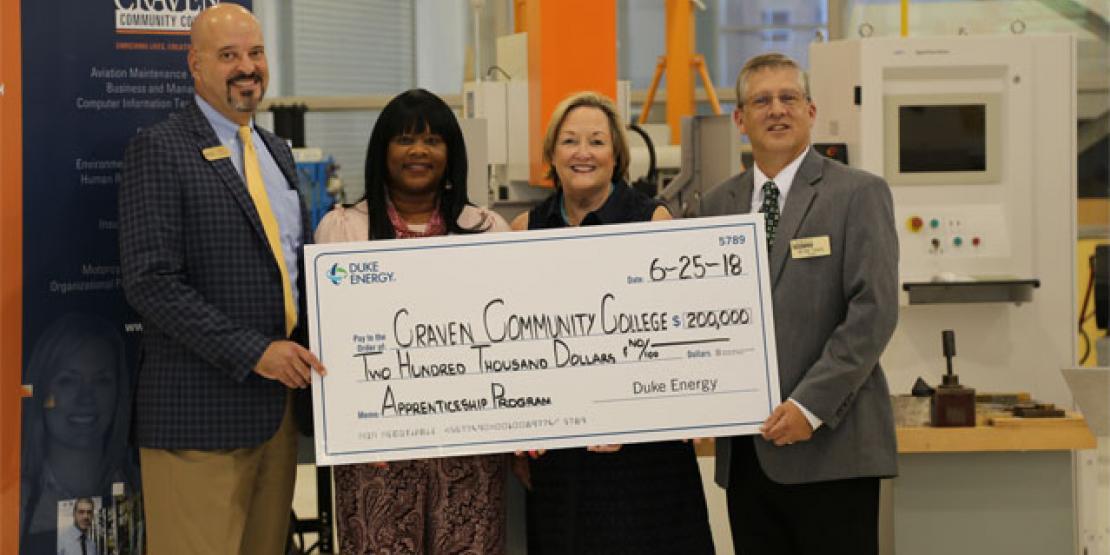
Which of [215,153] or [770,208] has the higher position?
[215,153]

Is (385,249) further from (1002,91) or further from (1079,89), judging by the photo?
(1079,89)

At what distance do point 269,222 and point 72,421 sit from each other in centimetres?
86

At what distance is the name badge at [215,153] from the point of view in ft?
9.91

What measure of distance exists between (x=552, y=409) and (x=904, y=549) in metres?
1.56

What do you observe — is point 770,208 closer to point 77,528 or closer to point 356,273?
point 356,273

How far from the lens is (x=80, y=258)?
3.36 m

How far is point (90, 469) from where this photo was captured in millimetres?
3402

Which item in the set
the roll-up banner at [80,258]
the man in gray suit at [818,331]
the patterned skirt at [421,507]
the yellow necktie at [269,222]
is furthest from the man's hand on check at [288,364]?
the man in gray suit at [818,331]

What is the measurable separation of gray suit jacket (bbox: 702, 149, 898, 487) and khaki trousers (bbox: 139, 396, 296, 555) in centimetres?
123

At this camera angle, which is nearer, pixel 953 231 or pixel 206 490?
pixel 206 490

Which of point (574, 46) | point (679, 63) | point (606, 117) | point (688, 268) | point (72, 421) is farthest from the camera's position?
point (679, 63)

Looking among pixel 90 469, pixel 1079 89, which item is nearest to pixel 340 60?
pixel 1079 89

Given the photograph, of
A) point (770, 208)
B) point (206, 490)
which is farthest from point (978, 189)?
point (206, 490)

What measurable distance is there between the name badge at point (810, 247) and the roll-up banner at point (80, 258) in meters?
1.70
